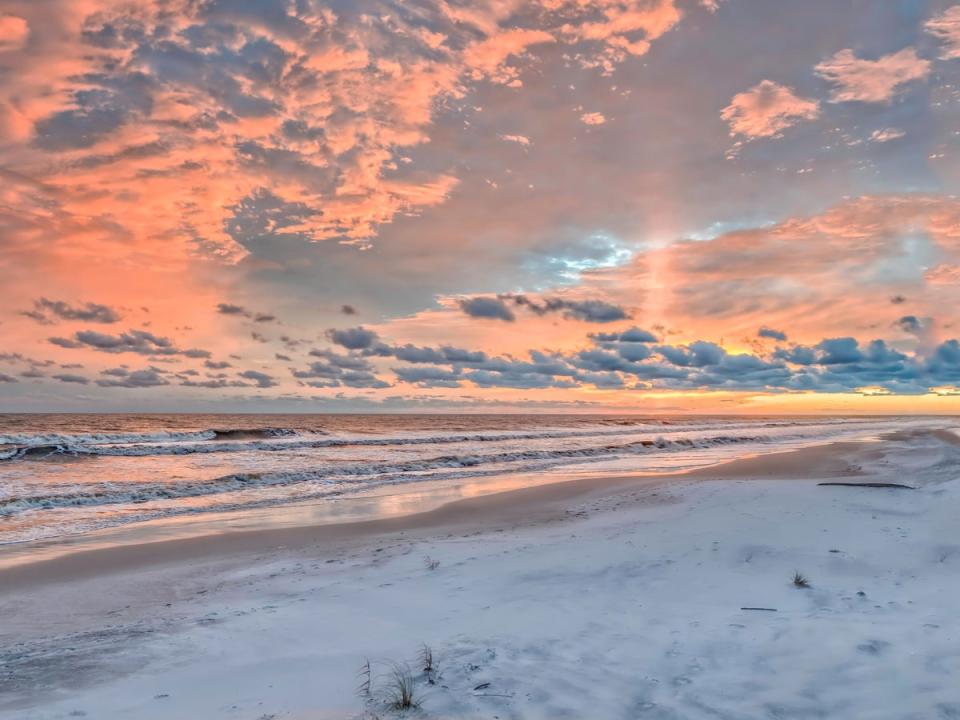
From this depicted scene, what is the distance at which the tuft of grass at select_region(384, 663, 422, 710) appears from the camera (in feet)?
15.2

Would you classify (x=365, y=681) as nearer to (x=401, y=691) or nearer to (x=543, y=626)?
(x=401, y=691)

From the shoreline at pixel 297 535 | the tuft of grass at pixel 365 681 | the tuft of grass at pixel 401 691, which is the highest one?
the tuft of grass at pixel 401 691

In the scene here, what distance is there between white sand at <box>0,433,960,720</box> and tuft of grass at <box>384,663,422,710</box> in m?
0.10

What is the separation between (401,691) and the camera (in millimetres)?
4773

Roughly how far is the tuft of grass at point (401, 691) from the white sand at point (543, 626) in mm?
98

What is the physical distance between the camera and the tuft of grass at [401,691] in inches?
182

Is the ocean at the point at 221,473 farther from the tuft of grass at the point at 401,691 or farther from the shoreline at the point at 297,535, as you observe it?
the tuft of grass at the point at 401,691

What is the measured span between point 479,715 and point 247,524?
456 inches

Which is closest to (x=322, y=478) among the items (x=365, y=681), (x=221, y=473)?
(x=221, y=473)

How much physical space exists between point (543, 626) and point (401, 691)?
1.97 meters

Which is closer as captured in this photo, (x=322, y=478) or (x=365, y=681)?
(x=365, y=681)

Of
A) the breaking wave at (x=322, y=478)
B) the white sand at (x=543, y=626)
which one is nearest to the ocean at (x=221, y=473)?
the breaking wave at (x=322, y=478)

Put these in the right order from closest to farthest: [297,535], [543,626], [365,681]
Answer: [365,681]
[543,626]
[297,535]

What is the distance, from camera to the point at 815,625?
570 cm
